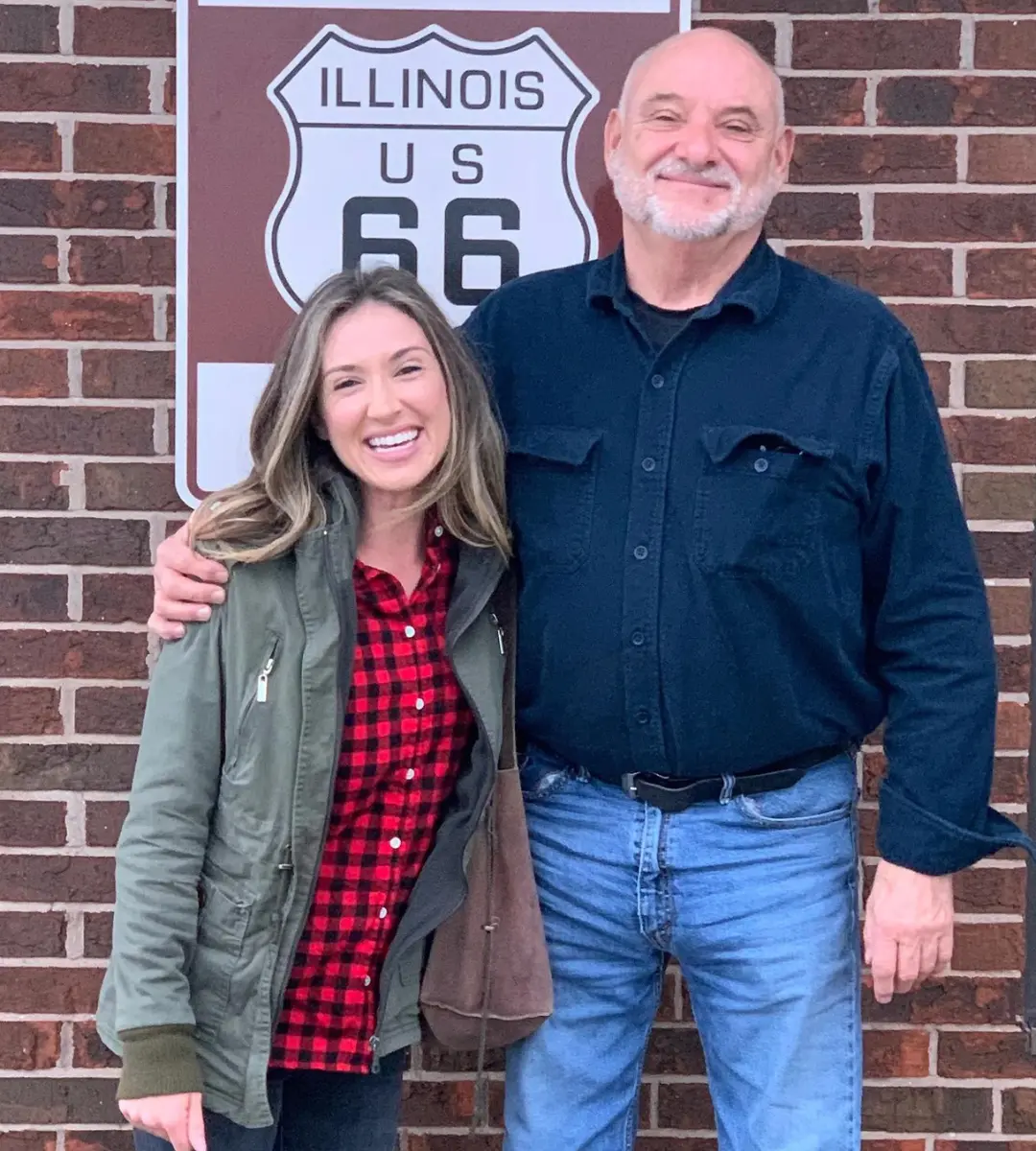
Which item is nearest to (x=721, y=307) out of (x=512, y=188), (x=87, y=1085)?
(x=512, y=188)

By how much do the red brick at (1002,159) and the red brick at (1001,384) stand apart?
332 millimetres

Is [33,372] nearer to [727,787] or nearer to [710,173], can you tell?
[710,173]

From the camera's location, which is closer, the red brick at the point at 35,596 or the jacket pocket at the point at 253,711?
the jacket pocket at the point at 253,711

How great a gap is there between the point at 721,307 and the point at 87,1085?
1.92m

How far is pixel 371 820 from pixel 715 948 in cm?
55

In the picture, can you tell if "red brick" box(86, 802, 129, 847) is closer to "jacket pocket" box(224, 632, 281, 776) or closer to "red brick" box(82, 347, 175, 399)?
"red brick" box(82, 347, 175, 399)

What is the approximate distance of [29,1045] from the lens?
2.74 meters

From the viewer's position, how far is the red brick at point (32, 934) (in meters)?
2.70

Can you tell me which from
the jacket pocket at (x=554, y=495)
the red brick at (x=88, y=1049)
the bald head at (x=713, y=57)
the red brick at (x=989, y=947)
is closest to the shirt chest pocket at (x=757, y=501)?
the jacket pocket at (x=554, y=495)

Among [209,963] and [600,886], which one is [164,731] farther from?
[600,886]

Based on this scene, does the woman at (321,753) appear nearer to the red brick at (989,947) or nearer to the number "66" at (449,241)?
the number "66" at (449,241)

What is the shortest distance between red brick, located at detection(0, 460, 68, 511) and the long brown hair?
2.45 ft

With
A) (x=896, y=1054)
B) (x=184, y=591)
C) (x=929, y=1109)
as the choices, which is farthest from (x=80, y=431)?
(x=929, y=1109)

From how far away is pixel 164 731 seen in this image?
183cm
